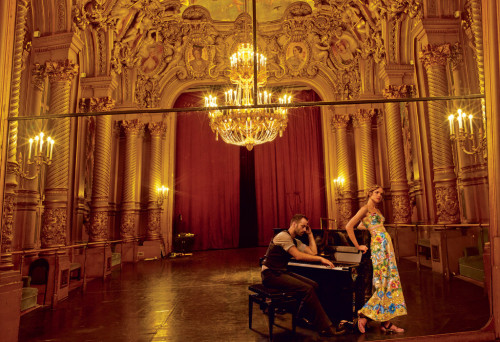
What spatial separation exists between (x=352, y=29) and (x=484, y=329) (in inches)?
409

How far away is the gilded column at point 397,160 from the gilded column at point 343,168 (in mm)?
2730

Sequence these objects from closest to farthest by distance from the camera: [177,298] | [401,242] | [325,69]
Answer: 1. [177,298]
2. [401,242]
3. [325,69]

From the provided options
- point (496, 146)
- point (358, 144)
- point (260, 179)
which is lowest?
point (496, 146)

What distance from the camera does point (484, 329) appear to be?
3117 mm

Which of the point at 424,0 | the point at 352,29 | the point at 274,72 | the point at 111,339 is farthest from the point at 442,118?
the point at 274,72

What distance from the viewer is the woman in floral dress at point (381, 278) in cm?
349

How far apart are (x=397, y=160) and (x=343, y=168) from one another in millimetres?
3380

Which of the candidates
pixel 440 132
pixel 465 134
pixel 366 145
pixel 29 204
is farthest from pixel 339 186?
pixel 29 204

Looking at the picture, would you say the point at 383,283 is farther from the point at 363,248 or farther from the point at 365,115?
the point at 365,115

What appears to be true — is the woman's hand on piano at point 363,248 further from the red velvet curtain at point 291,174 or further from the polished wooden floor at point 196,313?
the red velvet curtain at point 291,174

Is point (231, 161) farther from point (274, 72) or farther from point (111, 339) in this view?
point (111, 339)

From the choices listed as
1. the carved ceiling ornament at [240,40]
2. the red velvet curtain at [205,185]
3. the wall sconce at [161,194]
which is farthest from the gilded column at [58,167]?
the red velvet curtain at [205,185]

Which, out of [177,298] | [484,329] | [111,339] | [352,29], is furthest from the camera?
[352,29]

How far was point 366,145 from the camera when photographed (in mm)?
12281
